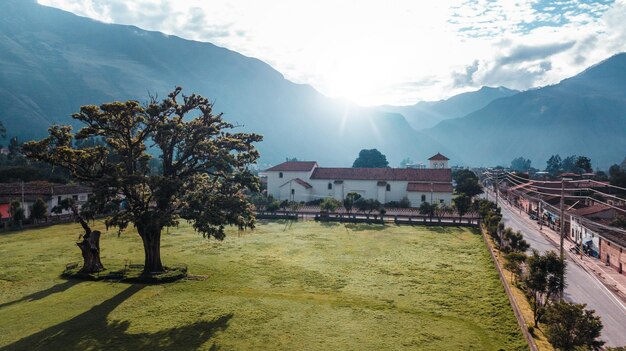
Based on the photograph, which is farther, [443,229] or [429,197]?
[429,197]

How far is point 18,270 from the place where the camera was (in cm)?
2511

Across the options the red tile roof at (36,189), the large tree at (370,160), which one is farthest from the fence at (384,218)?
the large tree at (370,160)

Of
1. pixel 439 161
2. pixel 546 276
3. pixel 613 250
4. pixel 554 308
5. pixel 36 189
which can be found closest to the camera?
pixel 554 308

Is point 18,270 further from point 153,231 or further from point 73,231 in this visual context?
point 73,231

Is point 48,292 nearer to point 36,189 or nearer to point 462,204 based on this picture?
point 36,189

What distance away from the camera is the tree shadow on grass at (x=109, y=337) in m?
15.0

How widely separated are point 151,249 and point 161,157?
19.7 ft

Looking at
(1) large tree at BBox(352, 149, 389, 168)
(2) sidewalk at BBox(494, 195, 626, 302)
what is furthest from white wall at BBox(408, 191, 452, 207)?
(1) large tree at BBox(352, 149, 389, 168)

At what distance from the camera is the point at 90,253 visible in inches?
974

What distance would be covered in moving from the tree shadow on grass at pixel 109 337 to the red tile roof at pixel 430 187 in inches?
1969

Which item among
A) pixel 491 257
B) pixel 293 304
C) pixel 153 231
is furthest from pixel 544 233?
pixel 153 231

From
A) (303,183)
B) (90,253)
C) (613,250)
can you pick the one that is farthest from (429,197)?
(90,253)

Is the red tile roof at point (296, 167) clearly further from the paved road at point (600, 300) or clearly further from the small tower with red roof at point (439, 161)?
the paved road at point (600, 300)

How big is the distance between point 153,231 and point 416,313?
16.6 meters
